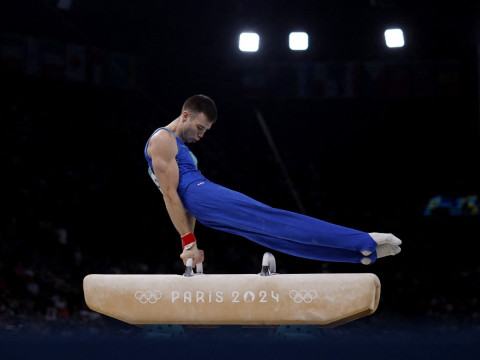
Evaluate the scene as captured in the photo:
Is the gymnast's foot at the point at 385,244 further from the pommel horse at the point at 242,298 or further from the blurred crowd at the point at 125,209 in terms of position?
the blurred crowd at the point at 125,209

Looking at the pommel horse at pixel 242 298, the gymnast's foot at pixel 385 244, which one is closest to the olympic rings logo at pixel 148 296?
the pommel horse at pixel 242 298

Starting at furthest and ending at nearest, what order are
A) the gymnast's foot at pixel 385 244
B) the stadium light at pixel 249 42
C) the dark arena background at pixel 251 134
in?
the stadium light at pixel 249 42 → the dark arena background at pixel 251 134 → the gymnast's foot at pixel 385 244

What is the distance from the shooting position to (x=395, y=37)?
977 centimetres

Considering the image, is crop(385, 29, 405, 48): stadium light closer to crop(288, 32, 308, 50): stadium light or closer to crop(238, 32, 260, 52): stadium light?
crop(288, 32, 308, 50): stadium light

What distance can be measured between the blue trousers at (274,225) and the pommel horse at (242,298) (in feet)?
0.43

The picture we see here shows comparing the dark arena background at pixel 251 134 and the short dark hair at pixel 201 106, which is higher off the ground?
the dark arena background at pixel 251 134

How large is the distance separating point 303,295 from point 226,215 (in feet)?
1.96

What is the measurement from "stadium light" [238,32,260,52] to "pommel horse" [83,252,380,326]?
6917mm

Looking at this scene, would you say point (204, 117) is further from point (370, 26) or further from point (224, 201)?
point (370, 26)

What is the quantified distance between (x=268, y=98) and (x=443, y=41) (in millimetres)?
3245

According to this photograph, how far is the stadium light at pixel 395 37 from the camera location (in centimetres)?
975

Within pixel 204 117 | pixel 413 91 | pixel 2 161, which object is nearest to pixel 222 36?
pixel 413 91

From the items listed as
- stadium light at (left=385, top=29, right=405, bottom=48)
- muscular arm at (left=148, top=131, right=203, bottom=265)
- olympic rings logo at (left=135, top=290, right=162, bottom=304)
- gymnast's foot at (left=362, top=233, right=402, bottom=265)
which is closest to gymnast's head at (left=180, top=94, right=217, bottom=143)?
muscular arm at (left=148, top=131, right=203, bottom=265)

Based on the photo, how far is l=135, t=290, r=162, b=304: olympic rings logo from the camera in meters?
3.69
